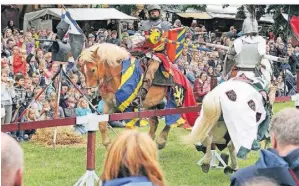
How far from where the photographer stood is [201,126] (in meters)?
6.88

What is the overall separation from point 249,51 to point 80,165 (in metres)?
2.55

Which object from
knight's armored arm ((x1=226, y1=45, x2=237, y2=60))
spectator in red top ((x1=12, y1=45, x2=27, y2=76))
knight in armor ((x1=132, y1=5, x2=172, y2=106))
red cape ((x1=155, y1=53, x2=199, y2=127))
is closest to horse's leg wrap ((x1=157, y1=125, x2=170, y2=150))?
red cape ((x1=155, y1=53, x2=199, y2=127))

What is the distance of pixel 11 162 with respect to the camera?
8.14ft

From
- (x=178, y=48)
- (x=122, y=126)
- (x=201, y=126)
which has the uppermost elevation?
(x=178, y=48)

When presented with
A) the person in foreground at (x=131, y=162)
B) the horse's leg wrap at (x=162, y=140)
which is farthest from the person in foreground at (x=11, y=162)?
the horse's leg wrap at (x=162, y=140)

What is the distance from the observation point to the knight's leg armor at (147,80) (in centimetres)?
831

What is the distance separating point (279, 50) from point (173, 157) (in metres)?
5.51

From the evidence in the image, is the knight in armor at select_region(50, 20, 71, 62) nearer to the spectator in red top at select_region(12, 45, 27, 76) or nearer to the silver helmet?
the silver helmet

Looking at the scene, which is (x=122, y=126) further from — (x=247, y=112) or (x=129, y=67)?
(x=247, y=112)

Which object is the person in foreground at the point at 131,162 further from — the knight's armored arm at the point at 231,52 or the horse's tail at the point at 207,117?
the knight's armored arm at the point at 231,52

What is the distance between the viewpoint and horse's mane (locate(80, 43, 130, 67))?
8391 millimetres

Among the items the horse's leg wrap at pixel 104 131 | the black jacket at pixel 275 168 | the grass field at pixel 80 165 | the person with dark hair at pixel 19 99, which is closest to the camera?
the black jacket at pixel 275 168

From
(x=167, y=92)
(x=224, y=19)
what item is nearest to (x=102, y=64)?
(x=167, y=92)

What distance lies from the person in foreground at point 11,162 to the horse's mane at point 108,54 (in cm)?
589
